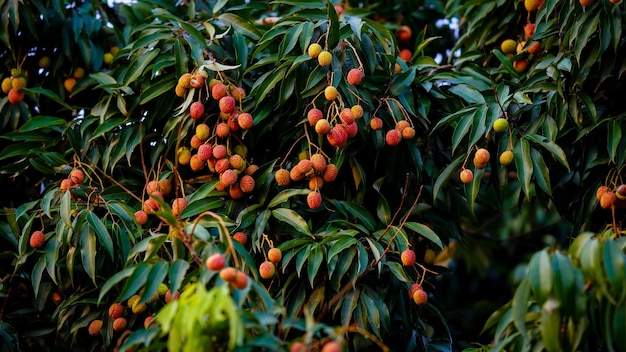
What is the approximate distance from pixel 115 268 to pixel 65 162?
1.03 feet

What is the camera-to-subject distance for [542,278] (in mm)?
1284

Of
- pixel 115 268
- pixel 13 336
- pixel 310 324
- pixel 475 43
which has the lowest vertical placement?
pixel 13 336

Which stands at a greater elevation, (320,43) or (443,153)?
(320,43)

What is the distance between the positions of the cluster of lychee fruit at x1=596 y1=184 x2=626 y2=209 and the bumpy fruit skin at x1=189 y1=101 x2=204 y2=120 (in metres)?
0.90

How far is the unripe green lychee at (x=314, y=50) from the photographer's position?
1784 mm

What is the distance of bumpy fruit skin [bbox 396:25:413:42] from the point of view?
102 inches

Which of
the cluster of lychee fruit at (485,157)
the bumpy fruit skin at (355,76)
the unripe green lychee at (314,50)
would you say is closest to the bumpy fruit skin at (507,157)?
the cluster of lychee fruit at (485,157)

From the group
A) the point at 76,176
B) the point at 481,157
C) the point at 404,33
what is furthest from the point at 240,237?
the point at 404,33

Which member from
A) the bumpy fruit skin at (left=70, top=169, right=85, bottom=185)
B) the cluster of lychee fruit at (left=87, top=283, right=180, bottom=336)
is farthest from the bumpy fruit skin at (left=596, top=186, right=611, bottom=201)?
the bumpy fruit skin at (left=70, top=169, right=85, bottom=185)

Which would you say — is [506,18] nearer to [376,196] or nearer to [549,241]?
[376,196]

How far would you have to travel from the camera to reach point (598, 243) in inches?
51.0

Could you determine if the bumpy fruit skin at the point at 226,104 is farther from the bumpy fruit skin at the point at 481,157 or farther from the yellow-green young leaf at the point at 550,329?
the yellow-green young leaf at the point at 550,329

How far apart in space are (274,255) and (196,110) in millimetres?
370

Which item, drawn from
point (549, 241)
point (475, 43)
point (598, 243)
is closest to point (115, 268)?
point (598, 243)
